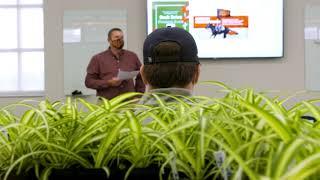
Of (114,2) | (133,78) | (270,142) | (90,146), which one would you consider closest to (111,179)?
(90,146)

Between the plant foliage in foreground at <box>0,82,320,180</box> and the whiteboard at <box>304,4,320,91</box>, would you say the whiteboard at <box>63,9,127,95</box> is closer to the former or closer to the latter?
the whiteboard at <box>304,4,320,91</box>

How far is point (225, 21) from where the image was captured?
16.5 feet

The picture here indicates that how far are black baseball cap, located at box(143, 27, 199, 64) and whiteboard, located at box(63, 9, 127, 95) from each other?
3661mm

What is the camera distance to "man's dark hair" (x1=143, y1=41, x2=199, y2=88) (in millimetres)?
1383

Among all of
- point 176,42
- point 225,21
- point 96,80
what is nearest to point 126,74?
point 96,80

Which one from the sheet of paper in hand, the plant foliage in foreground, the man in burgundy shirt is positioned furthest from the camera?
the man in burgundy shirt

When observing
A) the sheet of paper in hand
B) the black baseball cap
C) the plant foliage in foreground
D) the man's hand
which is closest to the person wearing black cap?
the black baseball cap

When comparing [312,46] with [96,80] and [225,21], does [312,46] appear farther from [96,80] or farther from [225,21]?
[96,80]

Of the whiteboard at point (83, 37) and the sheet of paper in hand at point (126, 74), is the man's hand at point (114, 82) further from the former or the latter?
the whiteboard at point (83, 37)

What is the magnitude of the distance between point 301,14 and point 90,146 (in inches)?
187

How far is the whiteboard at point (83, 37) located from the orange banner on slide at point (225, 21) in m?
0.78

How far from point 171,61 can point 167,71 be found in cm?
6

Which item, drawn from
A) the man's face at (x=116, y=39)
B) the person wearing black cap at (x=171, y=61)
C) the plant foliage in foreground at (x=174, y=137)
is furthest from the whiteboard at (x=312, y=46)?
the plant foliage in foreground at (x=174, y=137)

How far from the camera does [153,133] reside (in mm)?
680
